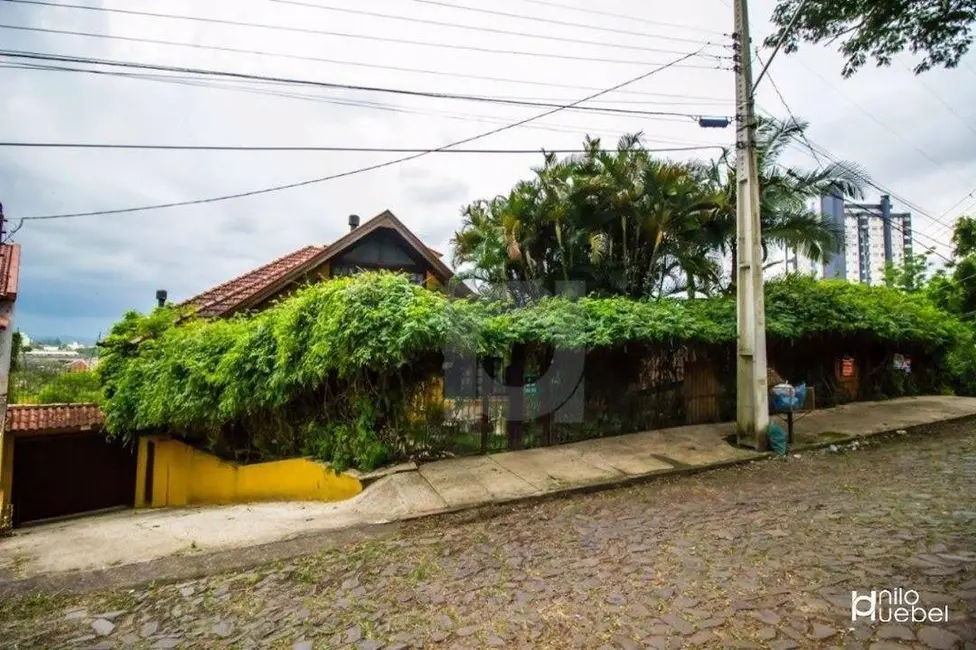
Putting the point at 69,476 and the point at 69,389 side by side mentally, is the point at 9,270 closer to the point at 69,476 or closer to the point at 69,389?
the point at 69,476

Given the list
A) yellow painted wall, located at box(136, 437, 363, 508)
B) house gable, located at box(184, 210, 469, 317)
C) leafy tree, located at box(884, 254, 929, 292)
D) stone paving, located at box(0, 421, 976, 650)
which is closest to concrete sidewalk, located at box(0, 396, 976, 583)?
yellow painted wall, located at box(136, 437, 363, 508)

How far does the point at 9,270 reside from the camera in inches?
396

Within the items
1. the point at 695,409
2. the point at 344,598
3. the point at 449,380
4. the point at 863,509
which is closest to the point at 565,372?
the point at 449,380

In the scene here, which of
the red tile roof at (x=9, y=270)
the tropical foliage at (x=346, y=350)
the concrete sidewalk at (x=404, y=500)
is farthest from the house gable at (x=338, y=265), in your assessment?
the concrete sidewalk at (x=404, y=500)

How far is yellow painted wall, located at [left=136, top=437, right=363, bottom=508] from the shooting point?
7.34m

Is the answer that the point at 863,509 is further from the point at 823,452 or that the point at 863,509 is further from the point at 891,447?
the point at 891,447

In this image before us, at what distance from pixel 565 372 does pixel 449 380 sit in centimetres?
210

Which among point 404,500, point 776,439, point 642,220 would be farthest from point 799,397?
point 404,500

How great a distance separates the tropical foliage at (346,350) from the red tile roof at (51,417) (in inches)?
113

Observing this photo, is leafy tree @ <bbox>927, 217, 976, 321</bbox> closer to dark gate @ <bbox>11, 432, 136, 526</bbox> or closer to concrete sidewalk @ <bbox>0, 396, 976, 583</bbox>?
concrete sidewalk @ <bbox>0, 396, 976, 583</bbox>

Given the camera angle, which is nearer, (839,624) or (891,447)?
(839,624)

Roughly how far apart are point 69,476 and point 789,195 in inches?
776

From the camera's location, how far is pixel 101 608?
3803mm

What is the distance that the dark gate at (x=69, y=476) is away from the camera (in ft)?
40.9
